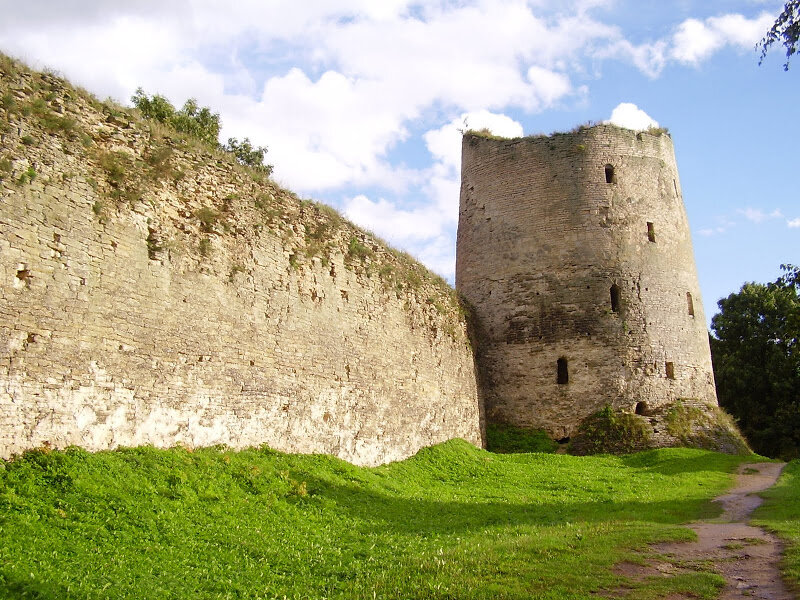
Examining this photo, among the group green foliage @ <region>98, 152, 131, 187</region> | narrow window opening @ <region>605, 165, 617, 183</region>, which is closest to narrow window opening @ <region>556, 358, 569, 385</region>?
narrow window opening @ <region>605, 165, 617, 183</region>

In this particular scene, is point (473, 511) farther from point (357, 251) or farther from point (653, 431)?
point (653, 431)

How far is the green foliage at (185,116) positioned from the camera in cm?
2434

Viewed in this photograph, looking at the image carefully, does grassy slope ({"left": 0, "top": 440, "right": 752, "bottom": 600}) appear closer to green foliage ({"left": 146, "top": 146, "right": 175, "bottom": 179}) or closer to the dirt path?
the dirt path

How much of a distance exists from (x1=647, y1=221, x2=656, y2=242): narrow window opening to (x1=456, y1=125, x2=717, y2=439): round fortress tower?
0.20ft

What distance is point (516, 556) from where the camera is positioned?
793 cm

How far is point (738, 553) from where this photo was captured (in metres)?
8.29

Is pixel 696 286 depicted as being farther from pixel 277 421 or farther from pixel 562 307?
pixel 277 421

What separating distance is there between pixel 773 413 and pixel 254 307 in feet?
81.0

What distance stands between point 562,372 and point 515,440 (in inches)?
94.0

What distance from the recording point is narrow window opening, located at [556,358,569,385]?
2108cm

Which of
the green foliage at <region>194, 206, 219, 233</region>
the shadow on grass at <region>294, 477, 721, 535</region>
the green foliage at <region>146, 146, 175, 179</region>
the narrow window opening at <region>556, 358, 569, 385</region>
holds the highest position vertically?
the green foliage at <region>146, 146, 175, 179</region>

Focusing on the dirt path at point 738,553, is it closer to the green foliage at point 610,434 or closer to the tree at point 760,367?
the green foliage at point 610,434

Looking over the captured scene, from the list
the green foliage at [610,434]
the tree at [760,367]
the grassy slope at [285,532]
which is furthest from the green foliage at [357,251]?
the tree at [760,367]

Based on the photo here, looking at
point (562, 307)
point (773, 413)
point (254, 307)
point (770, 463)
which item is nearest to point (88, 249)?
point (254, 307)
